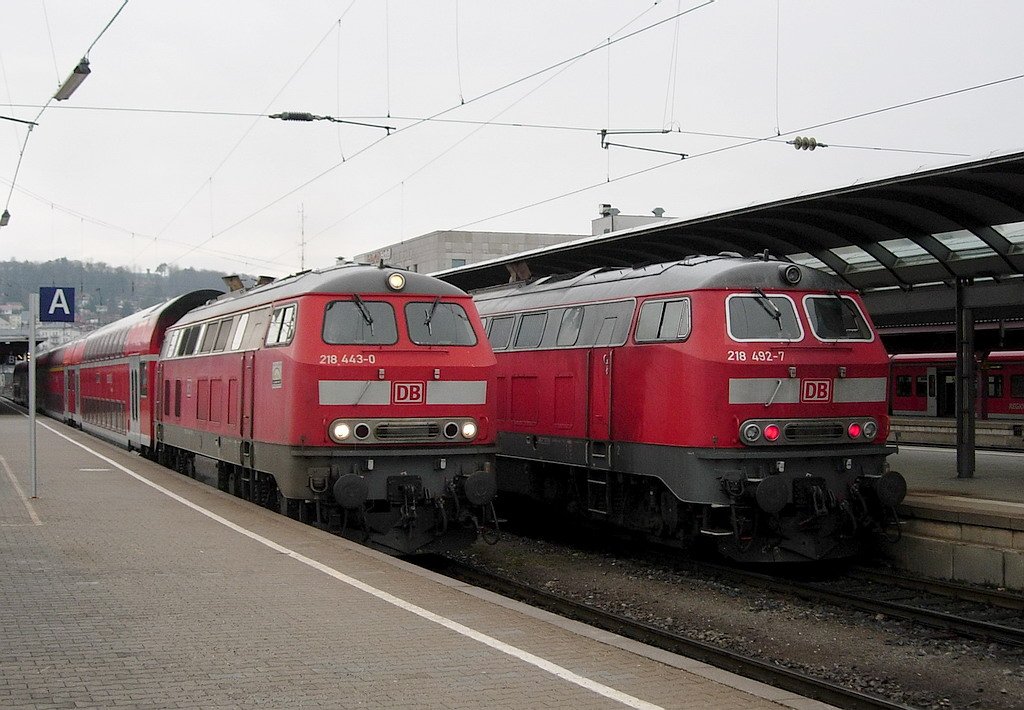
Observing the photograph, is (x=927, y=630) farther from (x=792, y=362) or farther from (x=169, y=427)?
(x=169, y=427)

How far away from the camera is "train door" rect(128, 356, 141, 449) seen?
25391mm

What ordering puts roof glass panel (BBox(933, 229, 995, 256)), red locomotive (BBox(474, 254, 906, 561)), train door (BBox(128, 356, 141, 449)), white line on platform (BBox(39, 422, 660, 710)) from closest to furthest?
white line on platform (BBox(39, 422, 660, 710)) < red locomotive (BBox(474, 254, 906, 561)) < roof glass panel (BBox(933, 229, 995, 256)) < train door (BBox(128, 356, 141, 449))

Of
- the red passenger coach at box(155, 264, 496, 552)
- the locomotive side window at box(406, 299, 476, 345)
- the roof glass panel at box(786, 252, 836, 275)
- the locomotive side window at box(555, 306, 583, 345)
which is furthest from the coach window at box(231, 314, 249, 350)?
the roof glass panel at box(786, 252, 836, 275)

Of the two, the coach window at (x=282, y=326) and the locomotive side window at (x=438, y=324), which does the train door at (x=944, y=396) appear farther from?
the coach window at (x=282, y=326)

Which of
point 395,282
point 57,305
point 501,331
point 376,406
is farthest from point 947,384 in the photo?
point 57,305

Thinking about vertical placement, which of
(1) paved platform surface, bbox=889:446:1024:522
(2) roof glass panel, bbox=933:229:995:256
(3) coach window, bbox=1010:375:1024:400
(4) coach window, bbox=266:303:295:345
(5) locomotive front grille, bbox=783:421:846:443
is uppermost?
(2) roof glass panel, bbox=933:229:995:256

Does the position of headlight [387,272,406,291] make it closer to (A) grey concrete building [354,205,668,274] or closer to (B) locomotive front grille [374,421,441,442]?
(B) locomotive front grille [374,421,441,442]

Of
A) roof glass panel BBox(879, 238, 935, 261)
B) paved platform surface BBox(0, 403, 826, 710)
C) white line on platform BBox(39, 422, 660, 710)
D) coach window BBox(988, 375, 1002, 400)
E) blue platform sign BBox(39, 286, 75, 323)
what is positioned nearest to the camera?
paved platform surface BBox(0, 403, 826, 710)

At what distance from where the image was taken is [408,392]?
1312 cm

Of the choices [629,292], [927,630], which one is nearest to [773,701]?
[927,630]

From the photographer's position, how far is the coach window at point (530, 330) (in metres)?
16.1

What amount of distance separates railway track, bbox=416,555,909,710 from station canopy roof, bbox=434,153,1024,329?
5.96m

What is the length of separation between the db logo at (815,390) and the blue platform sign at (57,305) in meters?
11.1

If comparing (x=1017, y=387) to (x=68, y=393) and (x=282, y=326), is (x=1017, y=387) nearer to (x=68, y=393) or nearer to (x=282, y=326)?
(x=282, y=326)
